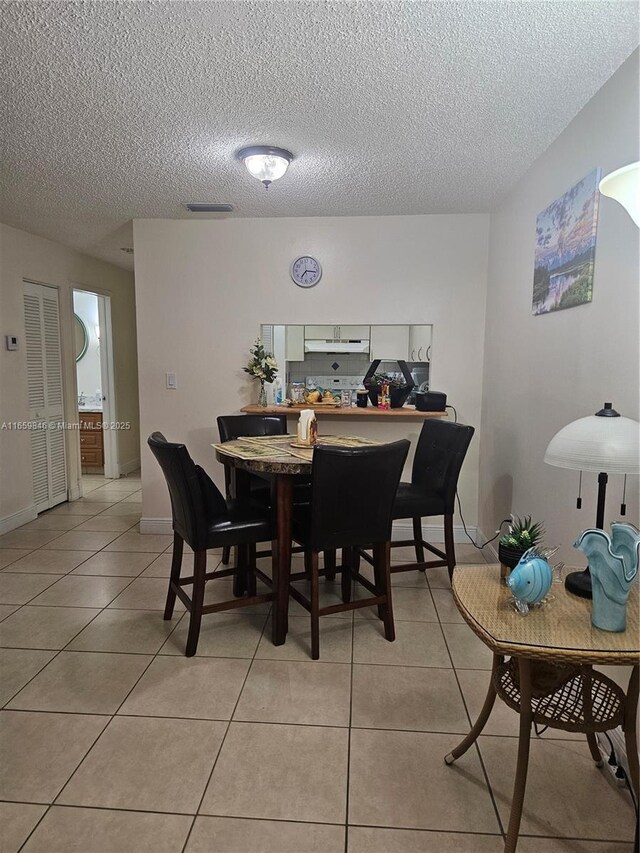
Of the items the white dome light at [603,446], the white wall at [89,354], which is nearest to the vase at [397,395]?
the white dome light at [603,446]

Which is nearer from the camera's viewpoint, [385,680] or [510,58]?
[510,58]

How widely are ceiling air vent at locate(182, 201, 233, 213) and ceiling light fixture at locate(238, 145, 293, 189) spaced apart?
0.88 meters

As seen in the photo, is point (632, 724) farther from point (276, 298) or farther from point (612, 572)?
point (276, 298)

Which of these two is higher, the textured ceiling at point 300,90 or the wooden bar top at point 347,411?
the textured ceiling at point 300,90

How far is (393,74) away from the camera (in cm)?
193

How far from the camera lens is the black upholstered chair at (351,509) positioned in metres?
2.24

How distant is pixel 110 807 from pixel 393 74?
8.76ft

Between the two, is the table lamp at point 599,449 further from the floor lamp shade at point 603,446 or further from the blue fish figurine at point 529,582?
the blue fish figurine at point 529,582

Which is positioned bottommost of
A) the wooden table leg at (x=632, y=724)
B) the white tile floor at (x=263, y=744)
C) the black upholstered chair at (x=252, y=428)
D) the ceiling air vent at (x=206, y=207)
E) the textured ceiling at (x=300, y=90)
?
the white tile floor at (x=263, y=744)

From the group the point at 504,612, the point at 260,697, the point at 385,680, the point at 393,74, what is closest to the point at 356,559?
the point at 385,680

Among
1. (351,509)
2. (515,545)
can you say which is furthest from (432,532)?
(515,545)

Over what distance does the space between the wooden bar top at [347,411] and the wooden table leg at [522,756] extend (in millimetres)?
2377

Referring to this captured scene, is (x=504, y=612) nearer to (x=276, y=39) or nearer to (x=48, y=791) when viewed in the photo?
(x=48, y=791)

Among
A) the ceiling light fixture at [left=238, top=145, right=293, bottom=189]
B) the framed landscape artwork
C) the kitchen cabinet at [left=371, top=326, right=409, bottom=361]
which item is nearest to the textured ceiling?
the ceiling light fixture at [left=238, top=145, right=293, bottom=189]
